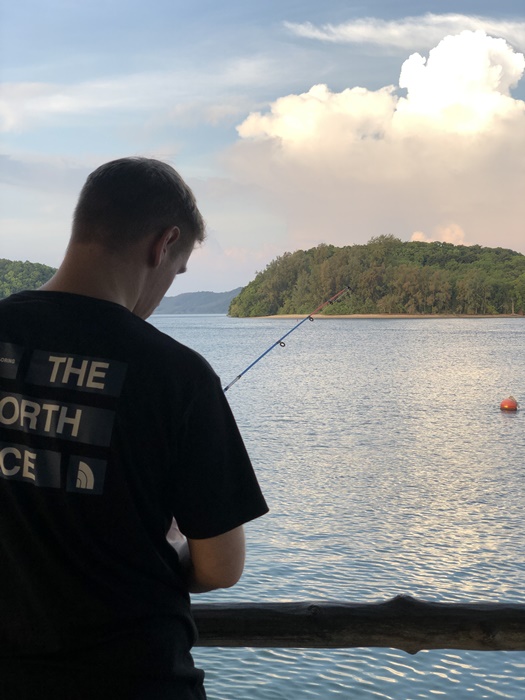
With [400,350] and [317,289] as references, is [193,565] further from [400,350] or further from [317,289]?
[317,289]

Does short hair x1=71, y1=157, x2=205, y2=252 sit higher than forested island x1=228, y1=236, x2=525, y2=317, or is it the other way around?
forested island x1=228, y1=236, x2=525, y2=317

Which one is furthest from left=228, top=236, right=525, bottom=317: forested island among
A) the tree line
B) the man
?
the man

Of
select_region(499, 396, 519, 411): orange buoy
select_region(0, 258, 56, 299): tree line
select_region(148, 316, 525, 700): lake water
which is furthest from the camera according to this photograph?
select_region(499, 396, 519, 411): orange buoy

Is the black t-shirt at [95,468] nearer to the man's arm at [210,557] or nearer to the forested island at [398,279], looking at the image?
the man's arm at [210,557]

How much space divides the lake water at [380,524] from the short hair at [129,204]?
5443 millimetres

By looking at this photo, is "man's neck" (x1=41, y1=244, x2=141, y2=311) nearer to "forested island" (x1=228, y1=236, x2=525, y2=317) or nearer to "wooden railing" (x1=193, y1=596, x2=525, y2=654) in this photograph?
"wooden railing" (x1=193, y1=596, x2=525, y2=654)

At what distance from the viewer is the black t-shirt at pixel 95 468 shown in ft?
3.90

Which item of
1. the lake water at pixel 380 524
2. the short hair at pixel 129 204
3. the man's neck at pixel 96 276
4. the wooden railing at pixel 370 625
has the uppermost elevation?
the short hair at pixel 129 204

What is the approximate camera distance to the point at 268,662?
22.0 ft

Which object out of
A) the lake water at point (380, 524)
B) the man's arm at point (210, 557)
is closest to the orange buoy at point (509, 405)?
the lake water at point (380, 524)

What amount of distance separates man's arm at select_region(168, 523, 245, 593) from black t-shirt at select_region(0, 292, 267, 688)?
0.06 metres

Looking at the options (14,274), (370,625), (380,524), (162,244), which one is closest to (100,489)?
(162,244)

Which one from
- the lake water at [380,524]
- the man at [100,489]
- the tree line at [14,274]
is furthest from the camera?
the tree line at [14,274]

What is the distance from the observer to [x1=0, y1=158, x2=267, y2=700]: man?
119cm
